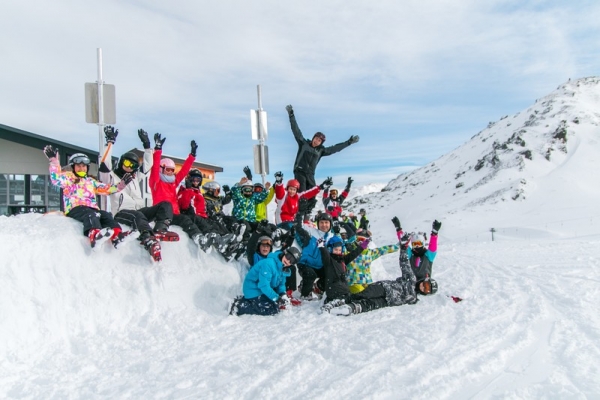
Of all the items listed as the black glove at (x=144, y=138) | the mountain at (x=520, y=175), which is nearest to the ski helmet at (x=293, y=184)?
the black glove at (x=144, y=138)

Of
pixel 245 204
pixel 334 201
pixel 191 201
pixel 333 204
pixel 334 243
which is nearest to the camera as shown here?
pixel 334 243

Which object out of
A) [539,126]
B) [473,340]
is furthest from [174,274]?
[539,126]

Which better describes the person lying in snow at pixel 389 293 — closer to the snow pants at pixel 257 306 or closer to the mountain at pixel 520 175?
the snow pants at pixel 257 306

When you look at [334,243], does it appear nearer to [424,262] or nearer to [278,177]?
[424,262]

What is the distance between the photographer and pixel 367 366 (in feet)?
11.7

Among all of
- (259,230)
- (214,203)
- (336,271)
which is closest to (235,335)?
(336,271)

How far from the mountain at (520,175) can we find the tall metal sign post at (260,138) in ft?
62.5

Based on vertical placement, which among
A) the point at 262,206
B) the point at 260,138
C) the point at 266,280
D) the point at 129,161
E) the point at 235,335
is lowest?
the point at 235,335

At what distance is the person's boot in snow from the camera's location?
5.16m

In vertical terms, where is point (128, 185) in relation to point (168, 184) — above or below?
above

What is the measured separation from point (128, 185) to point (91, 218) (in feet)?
10.8

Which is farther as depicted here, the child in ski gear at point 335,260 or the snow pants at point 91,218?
the child in ski gear at point 335,260

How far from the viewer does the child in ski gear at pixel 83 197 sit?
5.25 m

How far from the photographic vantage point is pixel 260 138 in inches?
376
